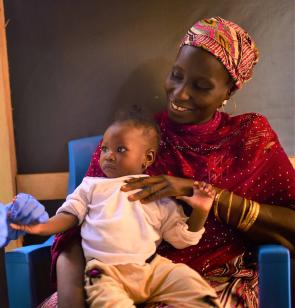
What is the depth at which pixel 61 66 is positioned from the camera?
1.89 meters

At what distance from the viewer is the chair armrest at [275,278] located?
4.15 ft

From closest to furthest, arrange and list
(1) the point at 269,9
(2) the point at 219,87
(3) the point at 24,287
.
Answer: (3) the point at 24,287
(2) the point at 219,87
(1) the point at 269,9

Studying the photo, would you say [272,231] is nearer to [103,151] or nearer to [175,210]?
[175,210]

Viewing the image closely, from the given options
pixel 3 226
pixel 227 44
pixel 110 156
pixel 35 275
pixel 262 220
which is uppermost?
pixel 227 44

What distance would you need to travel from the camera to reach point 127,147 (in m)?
1.38

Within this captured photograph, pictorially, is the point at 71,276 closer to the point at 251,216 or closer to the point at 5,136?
the point at 251,216

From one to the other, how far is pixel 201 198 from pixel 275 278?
1.03ft

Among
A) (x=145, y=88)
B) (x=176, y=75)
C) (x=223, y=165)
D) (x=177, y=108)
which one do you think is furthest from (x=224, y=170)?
(x=145, y=88)

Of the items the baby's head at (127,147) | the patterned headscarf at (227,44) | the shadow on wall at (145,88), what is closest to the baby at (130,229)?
the baby's head at (127,147)

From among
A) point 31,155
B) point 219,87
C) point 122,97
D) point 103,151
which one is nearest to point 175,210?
point 103,151

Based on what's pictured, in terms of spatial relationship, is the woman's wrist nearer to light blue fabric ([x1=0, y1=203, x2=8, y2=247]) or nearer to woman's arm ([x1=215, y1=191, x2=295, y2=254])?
woman's arm ([x1=215, y1=191, x2=295, y2=254])

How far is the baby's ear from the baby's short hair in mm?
20

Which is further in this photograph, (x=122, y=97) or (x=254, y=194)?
(x=122, y=97)

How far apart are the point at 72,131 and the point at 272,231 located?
3.16 ft
